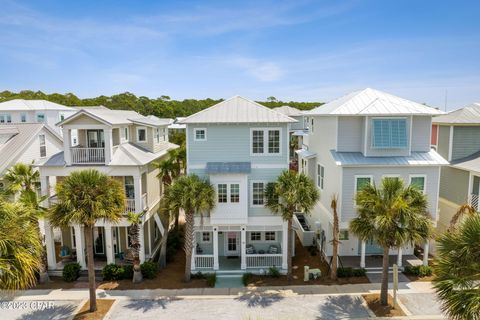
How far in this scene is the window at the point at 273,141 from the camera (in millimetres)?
18530

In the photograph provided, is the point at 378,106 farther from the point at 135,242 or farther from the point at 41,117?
A: the point at 41,117

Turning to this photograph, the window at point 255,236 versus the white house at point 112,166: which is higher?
the white house at point 112,166

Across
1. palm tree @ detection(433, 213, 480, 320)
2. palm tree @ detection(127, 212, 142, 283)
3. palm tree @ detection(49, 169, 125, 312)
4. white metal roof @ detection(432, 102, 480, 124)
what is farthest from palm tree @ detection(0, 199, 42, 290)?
white metal roof @ detection(432, 102, 480, 124)

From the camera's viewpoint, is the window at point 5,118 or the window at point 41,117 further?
the window at point 41,117

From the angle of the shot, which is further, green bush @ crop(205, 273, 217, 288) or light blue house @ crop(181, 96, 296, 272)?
light blue house @ crop(181, 96, 296, 272)

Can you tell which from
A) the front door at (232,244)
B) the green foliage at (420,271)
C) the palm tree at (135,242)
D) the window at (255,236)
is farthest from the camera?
the front door at (232,244)

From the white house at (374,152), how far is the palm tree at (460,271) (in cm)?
837

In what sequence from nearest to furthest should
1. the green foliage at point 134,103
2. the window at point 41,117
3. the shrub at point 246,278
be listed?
the shrub at point 246,278 → the window at point 41,117 → the green foliage at point 134,103

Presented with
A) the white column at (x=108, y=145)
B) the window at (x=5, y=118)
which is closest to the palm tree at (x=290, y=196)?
the white column at (x=108, y=145)

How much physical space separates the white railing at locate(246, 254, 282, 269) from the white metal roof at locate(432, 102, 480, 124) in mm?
13842

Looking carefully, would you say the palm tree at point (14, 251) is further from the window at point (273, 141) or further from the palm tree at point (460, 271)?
the window at point (273, 141)

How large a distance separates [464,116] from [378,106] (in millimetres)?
6396

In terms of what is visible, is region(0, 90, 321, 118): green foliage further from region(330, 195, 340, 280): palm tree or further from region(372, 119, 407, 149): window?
region(330, 195, 340, 280): palm tree

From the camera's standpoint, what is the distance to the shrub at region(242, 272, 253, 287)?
57.0 feet
